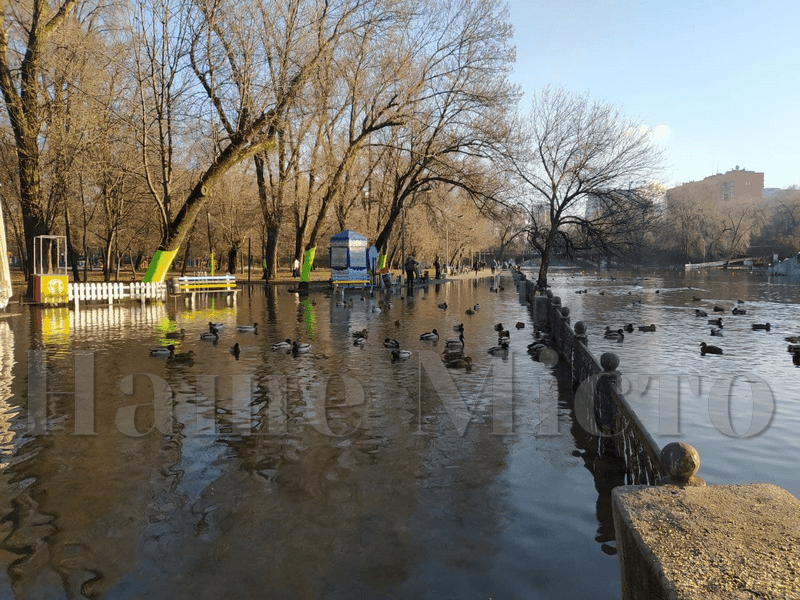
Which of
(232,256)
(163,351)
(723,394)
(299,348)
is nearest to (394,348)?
(299,348)

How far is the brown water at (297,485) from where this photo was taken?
13.0 ft

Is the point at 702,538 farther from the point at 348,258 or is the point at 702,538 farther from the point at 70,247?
the point at 70,247

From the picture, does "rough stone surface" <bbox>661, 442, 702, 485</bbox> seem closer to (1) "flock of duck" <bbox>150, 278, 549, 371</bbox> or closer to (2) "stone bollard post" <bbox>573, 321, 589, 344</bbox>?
(2) "stone bollard post" <bbox>573, 321, 589, 344</bbox>

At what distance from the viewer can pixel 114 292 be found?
25.7 m

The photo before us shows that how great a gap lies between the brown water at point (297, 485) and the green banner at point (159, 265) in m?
15.8

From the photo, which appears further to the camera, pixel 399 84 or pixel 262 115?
pixel 399 84

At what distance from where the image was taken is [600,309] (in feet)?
83.8

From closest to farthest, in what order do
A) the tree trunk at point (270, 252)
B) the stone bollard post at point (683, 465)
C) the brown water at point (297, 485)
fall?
the stone bollard post at point (683, 465) → the brown water at point (297, 485) → the tree trunk at point (270, 252)

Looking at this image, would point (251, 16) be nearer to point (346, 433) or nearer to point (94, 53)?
point (94, 53)

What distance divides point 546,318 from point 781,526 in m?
16.8

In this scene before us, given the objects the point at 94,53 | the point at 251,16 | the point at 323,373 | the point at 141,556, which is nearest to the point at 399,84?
the point at 251,16

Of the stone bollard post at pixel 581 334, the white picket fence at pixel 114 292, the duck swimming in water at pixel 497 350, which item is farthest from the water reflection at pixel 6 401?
the white picket fence at pixel 114 292

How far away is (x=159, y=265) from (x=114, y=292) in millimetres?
2140

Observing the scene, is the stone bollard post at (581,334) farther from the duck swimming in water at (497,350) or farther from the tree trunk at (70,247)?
the tree trunk at (70,247)
